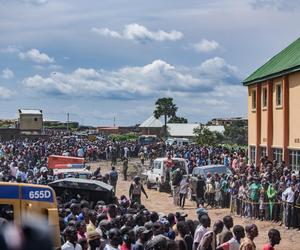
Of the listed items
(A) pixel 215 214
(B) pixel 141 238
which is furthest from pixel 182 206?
(B) pixel 141 238

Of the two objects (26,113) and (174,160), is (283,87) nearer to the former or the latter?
(174,160)

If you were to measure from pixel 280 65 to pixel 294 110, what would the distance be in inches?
143

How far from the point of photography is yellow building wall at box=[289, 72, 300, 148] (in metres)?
27.9

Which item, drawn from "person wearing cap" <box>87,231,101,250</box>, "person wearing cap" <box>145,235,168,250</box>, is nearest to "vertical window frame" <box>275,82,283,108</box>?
"person wearing cap" <box>87,231,101,250</box>

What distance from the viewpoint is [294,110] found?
28547 mm

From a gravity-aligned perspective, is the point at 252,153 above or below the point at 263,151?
below

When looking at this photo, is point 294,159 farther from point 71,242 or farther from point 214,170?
point 71,242

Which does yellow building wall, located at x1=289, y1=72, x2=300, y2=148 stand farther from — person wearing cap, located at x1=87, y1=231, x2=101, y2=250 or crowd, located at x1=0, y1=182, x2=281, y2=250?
person wearing cap, located at x1=87, y1=231, x2=101, y2=250

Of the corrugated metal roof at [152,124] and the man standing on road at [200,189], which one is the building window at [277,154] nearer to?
the man standing on road at [200,189]

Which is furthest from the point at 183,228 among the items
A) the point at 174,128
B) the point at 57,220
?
the point at 174,128

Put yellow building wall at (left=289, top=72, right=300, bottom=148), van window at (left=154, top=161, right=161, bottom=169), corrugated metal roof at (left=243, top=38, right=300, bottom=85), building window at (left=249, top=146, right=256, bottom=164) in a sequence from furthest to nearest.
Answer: building window at (left=249, top=146, right=256, bottom=164)
van window at (left=154, top=161, right=161, bottom=169)
corrugated metal roof at (left=243, top=38, right=300, bottom=85)
yellow building wall at (left=289, top=72, right=300, bottom=148)

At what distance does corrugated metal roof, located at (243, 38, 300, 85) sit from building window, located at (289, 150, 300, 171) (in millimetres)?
3935

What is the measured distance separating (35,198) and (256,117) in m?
25.9

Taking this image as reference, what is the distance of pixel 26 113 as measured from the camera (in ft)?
275
